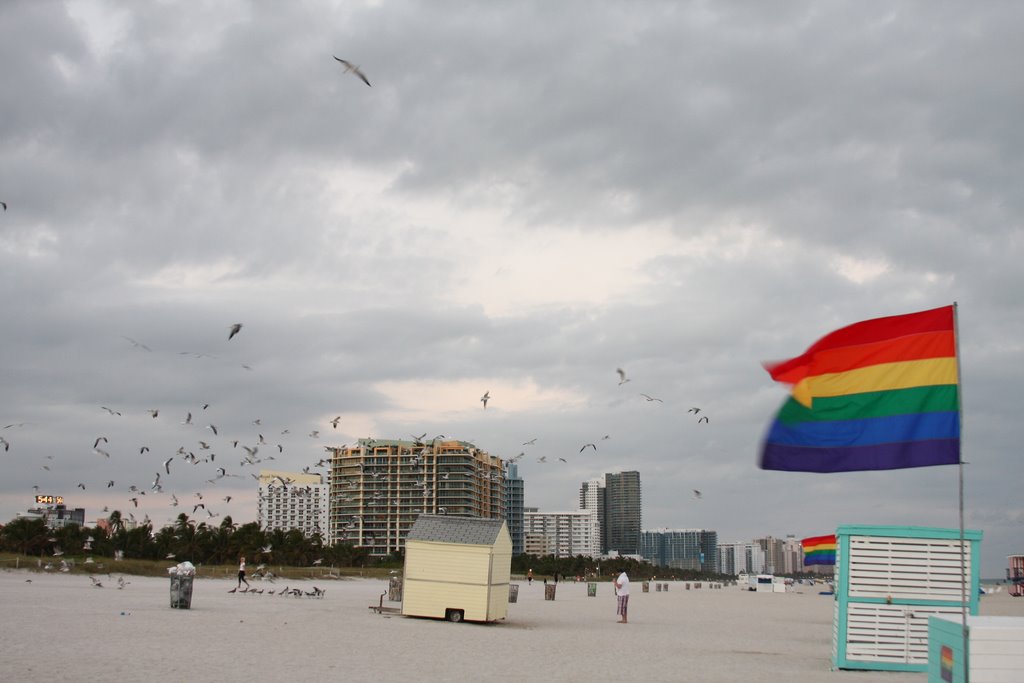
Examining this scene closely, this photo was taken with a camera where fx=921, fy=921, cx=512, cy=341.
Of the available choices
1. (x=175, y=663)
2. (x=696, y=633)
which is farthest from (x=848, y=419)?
(x=696, y=633)

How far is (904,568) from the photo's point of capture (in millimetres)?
16094

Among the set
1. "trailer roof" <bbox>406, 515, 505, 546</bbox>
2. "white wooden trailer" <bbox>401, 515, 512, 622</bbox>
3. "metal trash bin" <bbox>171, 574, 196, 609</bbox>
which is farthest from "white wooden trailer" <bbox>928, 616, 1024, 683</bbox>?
"metal trash bin" <bbox>171, 574, 196, 609</bbox>

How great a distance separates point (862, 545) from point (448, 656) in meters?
7.70

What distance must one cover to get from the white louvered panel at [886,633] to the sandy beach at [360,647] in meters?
0.39

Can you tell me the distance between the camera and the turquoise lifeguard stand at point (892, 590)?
16.0m

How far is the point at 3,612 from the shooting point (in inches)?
926

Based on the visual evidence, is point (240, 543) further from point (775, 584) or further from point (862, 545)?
point (862, 545)

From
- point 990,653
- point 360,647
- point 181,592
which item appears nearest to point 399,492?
point 181,592

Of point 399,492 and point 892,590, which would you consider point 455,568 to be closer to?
point 892,590

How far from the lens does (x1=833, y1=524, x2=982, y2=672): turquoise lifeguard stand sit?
52.5 feet

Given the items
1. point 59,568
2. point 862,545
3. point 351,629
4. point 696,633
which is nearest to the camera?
point 862,545

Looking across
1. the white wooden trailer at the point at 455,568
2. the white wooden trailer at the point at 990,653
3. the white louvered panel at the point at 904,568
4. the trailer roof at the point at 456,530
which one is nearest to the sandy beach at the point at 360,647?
the white wooden trailer at the point at 455,568

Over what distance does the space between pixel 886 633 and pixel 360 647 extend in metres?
9.83

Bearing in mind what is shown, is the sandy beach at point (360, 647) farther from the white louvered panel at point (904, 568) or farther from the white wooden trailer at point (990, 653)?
the white wooden trailer at point (990, 653)
